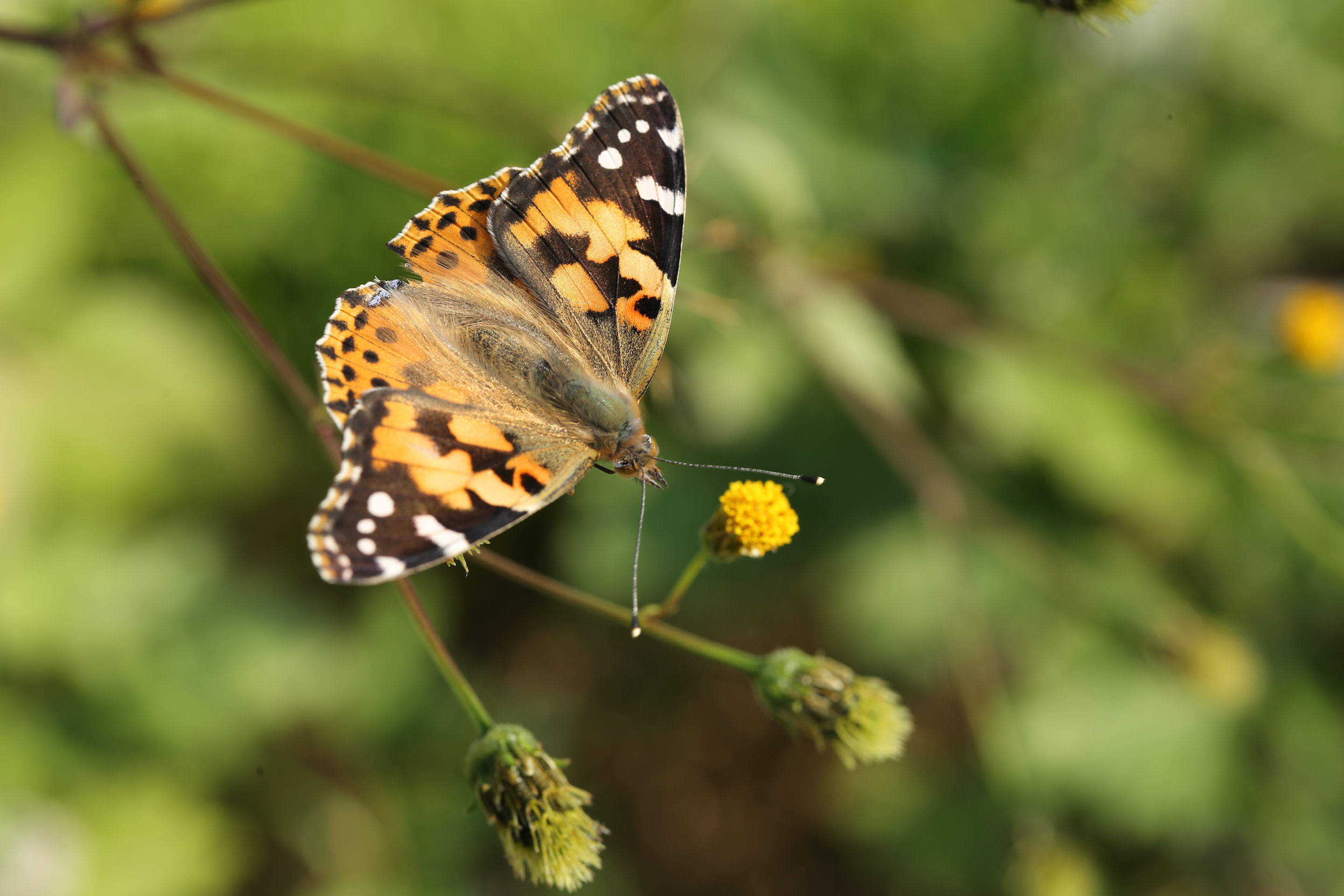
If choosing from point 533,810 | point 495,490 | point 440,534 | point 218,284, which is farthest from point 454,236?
point 533,810

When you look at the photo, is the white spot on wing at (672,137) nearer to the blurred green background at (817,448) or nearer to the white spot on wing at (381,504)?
the white spot on wing at (381,504)

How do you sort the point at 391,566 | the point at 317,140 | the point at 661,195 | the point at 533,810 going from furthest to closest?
the point at 317,140 → the point at 661,195 → the point at 533,810 → the point at 391,566

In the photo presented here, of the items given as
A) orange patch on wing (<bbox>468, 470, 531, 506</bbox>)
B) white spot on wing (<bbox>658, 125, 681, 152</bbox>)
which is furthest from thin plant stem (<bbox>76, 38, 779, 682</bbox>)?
white spot on wing (<bbox>658, 125, 681, 152</bbox>)

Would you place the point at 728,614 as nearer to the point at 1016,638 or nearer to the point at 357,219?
the point at 1016,638

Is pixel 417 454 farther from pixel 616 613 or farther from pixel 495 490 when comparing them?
pixel 616 613

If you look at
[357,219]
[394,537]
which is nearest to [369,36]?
[357,219]

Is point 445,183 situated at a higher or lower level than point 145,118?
higher

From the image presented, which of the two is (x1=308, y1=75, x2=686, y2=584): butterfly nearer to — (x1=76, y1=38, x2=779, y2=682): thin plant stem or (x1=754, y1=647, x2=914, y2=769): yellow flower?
(x1=76, y1=38, x2=779, y2=682): thin plant stem
